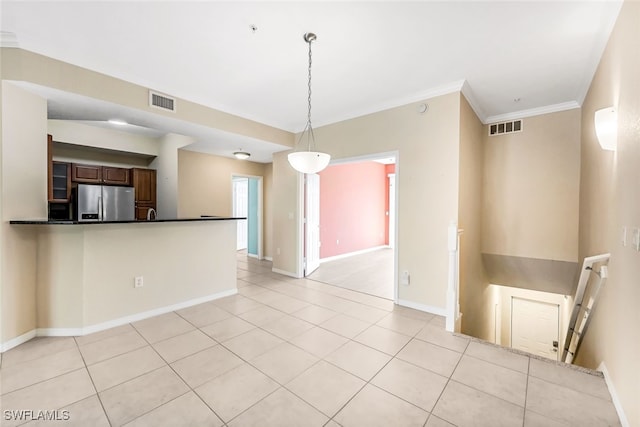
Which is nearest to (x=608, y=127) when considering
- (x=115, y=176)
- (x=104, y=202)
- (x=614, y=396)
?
(x=614, y=396)

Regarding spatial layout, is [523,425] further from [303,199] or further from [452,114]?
[303,199]

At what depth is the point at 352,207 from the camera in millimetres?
7402

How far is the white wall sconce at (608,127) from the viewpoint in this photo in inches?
73.3

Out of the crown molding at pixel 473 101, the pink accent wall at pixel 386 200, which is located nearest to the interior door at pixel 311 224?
the crown molding at pixel 473 101

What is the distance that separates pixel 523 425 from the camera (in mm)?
1524

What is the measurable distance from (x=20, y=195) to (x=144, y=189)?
8.09 ft

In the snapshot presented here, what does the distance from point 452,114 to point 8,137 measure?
179 inches

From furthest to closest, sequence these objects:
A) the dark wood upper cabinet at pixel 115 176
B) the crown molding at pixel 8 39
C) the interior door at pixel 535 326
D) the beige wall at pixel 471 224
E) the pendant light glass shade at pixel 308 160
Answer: the interior door at pixel 535 326
the dark wood upper cabinet at pixel 115 176
the beige wall at pixel 471 224
the pendant light glass shade at pixel 308 160
the crown molding at pixel 8 39

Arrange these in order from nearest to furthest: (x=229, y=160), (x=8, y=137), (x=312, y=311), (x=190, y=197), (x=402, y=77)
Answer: (x=8, y=137), (x=402, y=77), (x=312, y=311), (x=190, y=197), (x=229, y=160)

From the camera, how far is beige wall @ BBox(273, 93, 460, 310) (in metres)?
3.12

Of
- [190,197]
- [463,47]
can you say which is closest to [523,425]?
[463,47]

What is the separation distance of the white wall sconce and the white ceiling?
0.71 metres

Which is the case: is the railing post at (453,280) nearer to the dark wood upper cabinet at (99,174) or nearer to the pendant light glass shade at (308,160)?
the pendant light glass shade at (308,160)

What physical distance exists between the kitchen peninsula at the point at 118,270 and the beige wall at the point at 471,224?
11.3 feet
